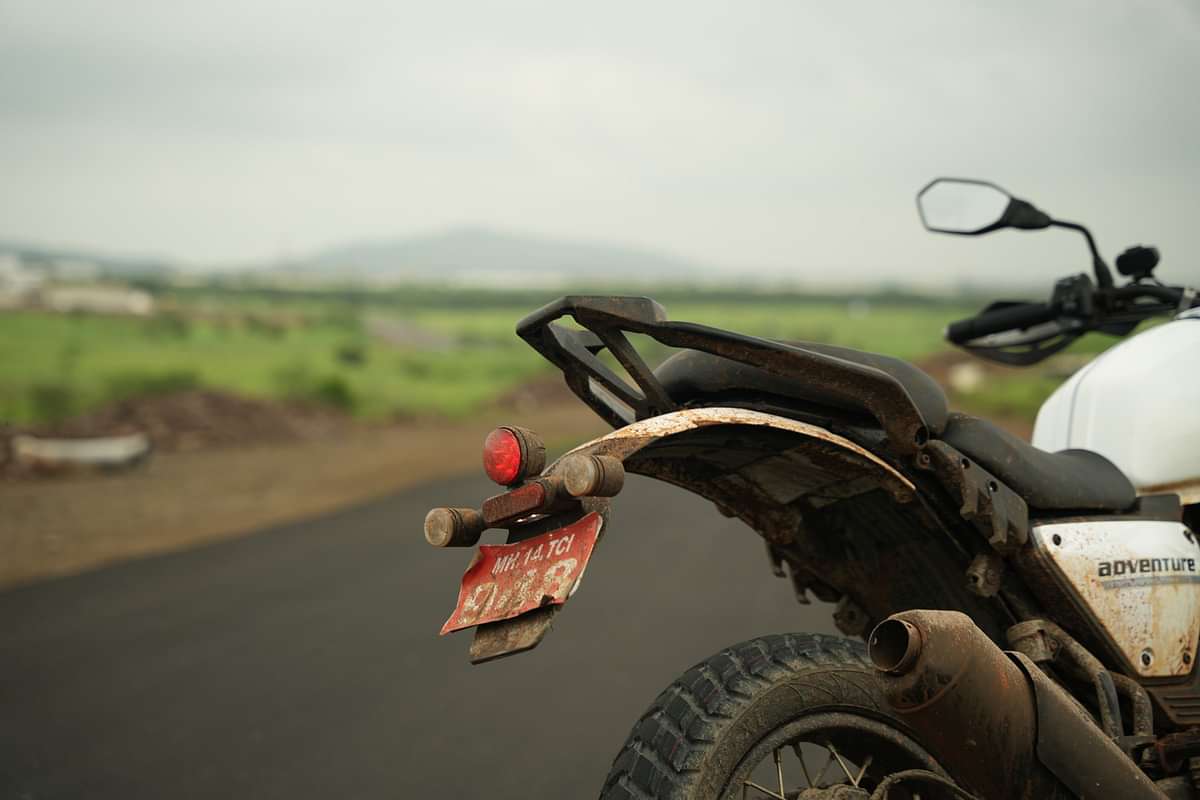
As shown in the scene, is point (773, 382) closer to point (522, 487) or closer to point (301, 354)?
point (522, 487)

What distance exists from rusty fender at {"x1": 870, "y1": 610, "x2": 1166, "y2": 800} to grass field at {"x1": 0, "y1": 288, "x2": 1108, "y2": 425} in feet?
24.4

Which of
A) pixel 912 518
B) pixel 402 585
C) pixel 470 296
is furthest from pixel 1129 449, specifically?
pixel 470 296

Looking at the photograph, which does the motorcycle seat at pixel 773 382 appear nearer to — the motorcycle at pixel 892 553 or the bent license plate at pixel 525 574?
the motorcycle at pixel 892 553

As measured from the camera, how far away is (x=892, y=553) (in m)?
2.74

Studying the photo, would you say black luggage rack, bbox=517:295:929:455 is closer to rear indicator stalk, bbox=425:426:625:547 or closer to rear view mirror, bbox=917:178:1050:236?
rear indicator stalk, bbox=425:426:625:547

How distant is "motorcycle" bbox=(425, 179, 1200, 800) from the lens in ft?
6.73

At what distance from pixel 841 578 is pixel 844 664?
49cm

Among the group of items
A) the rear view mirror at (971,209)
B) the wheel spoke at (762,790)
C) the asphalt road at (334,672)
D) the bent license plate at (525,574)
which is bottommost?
the asphalt road at (334,672)

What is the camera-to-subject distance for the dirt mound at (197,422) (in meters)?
14.8

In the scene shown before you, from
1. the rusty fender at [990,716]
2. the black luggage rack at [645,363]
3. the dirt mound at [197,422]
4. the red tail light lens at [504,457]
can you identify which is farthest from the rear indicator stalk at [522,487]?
the dirt mound at [197,422]

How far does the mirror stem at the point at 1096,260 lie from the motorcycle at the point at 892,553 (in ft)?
1.51

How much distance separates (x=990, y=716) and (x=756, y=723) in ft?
1.42

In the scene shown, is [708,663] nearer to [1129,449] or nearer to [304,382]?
[1129,449]

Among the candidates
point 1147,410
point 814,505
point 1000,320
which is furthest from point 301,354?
point 1147,410
